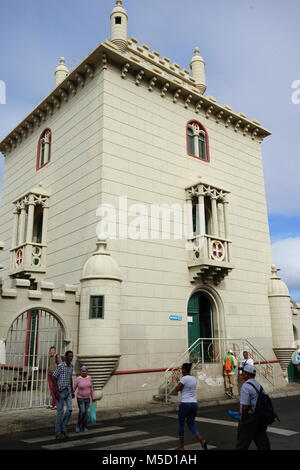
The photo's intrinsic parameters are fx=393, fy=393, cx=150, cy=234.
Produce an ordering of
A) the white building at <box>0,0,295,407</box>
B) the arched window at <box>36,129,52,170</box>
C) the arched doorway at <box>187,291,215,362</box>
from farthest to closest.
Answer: the arched window at <box>36,129,52,170</box> < the arched doorway at <box>187,291,215,362</box> < the white building at <box>0,0,295,407</box>

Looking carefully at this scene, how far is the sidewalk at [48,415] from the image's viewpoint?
373 inches

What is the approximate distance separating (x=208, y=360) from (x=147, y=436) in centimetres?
835

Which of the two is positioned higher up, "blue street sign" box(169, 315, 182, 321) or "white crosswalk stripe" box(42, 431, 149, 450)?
"blue street sign" box(169, 315, 182, 321)

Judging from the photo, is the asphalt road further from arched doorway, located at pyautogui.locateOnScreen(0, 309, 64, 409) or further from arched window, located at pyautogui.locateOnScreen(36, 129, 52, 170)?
arched window, located at pyautogui.locateOnScreen(36, 129, 52, 170)

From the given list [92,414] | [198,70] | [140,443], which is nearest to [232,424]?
[140,443]

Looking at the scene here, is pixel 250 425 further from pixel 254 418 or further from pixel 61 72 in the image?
pixel 61 72

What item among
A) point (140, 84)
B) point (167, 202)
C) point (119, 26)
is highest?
point (119, 26)

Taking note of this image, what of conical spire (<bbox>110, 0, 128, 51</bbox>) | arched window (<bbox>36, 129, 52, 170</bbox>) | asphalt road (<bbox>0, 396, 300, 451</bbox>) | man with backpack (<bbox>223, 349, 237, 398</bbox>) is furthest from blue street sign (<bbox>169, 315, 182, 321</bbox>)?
conical spire (<bbox>110, 0, 128, 51</bbox>)

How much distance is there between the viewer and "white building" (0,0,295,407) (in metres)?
12.9

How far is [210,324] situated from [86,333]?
22.4 feet

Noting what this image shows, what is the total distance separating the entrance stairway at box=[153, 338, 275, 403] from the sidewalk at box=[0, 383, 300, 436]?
88 cm

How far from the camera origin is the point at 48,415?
10.6m

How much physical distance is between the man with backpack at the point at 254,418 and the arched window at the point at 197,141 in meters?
14.0

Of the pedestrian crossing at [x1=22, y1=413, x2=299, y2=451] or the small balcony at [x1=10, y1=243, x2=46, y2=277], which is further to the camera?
the small balcony at [x1=10, y1=243, x2=46, y2=277]
